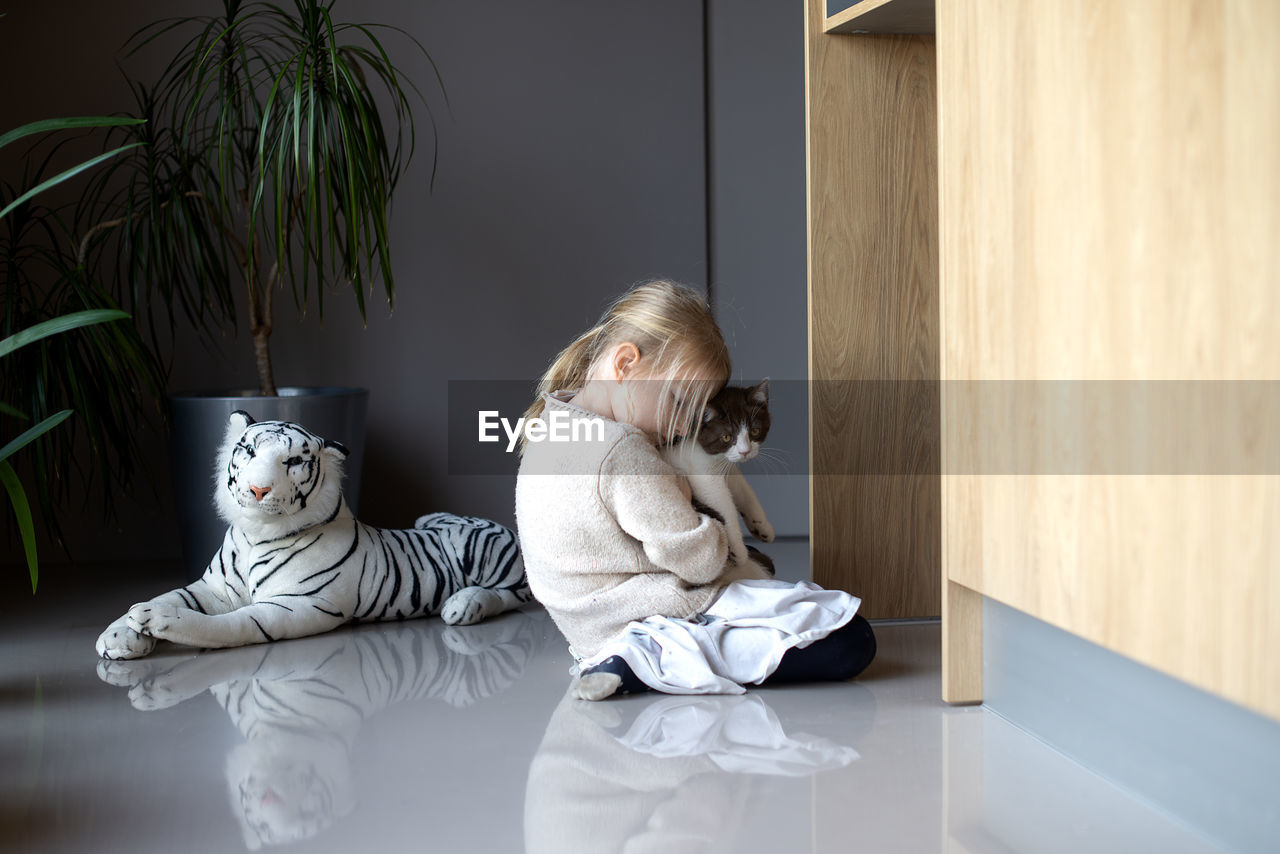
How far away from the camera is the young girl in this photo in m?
1.61

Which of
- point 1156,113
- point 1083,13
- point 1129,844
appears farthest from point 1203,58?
point 1129,844

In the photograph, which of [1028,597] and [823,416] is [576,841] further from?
[823,416]

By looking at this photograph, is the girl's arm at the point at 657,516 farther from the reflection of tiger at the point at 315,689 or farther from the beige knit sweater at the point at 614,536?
the reflection of tiger at the point at 315,689

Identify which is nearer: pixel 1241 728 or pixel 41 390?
pixel 1241 728

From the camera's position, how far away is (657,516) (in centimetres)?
160

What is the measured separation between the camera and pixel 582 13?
293cm

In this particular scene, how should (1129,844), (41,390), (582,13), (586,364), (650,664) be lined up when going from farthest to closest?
(582,13)
(41,390)
(586,364)
(650,664)
(1129,844)

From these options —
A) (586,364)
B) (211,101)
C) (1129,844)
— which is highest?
(211,101)

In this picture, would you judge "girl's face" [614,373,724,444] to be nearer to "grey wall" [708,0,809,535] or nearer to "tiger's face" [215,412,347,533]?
"tiger's face" [215,412,347,533]

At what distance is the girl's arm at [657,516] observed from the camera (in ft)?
5.26

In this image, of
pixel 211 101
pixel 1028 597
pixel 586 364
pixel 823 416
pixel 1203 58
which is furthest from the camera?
pixel 211 101

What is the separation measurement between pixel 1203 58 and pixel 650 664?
1031 mm

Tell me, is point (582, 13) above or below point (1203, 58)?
above

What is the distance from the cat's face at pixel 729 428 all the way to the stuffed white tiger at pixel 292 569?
1.99 feet
